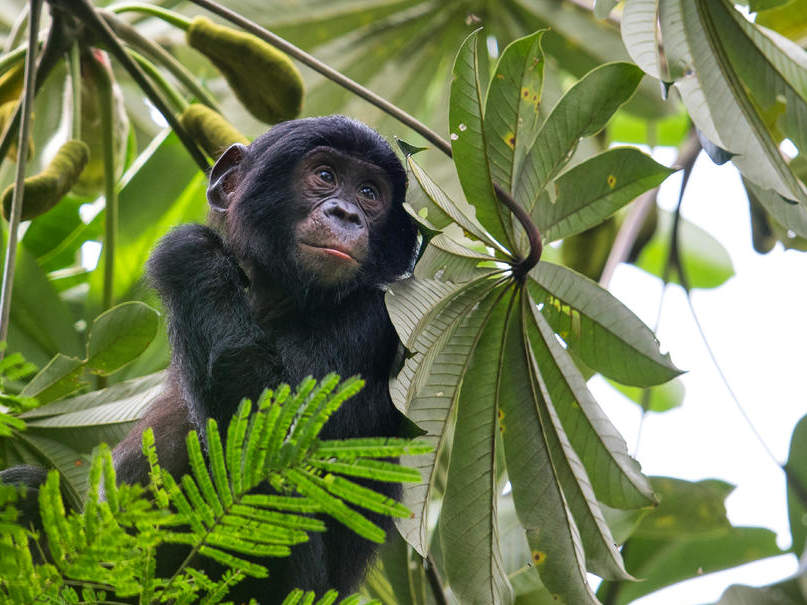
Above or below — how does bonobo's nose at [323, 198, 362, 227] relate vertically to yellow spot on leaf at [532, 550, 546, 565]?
above

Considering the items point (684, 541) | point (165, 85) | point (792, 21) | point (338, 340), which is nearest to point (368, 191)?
point (338, 340)

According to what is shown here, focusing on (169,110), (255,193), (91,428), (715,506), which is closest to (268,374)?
(91,428)

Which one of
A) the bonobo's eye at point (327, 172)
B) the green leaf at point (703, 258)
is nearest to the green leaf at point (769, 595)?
the bonobo's eye at point (327, 172)

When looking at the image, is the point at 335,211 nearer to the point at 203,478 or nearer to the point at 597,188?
the point at 597,188

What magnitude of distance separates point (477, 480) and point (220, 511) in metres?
1.35

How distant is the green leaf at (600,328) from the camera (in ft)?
9.52

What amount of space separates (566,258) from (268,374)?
83.3 inches

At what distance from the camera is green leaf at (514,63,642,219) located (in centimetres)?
275

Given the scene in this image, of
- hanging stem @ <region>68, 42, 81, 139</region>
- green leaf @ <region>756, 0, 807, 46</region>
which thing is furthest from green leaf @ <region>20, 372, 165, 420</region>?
green leaf @ <region>756, 0, 807, 46</region>

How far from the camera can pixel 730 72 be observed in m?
2.96

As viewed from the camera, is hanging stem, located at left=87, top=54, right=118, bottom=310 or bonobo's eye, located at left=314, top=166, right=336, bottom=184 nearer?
bonobo's eye, located at left=314, top=166, right=336, bottom=184

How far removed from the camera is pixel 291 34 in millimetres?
4848

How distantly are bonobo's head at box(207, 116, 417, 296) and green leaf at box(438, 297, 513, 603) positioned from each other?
69cm

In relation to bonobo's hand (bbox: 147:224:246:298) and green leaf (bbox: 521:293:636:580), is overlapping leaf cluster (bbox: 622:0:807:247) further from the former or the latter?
bonobo's hand (bbox: 147:224:246:298)
